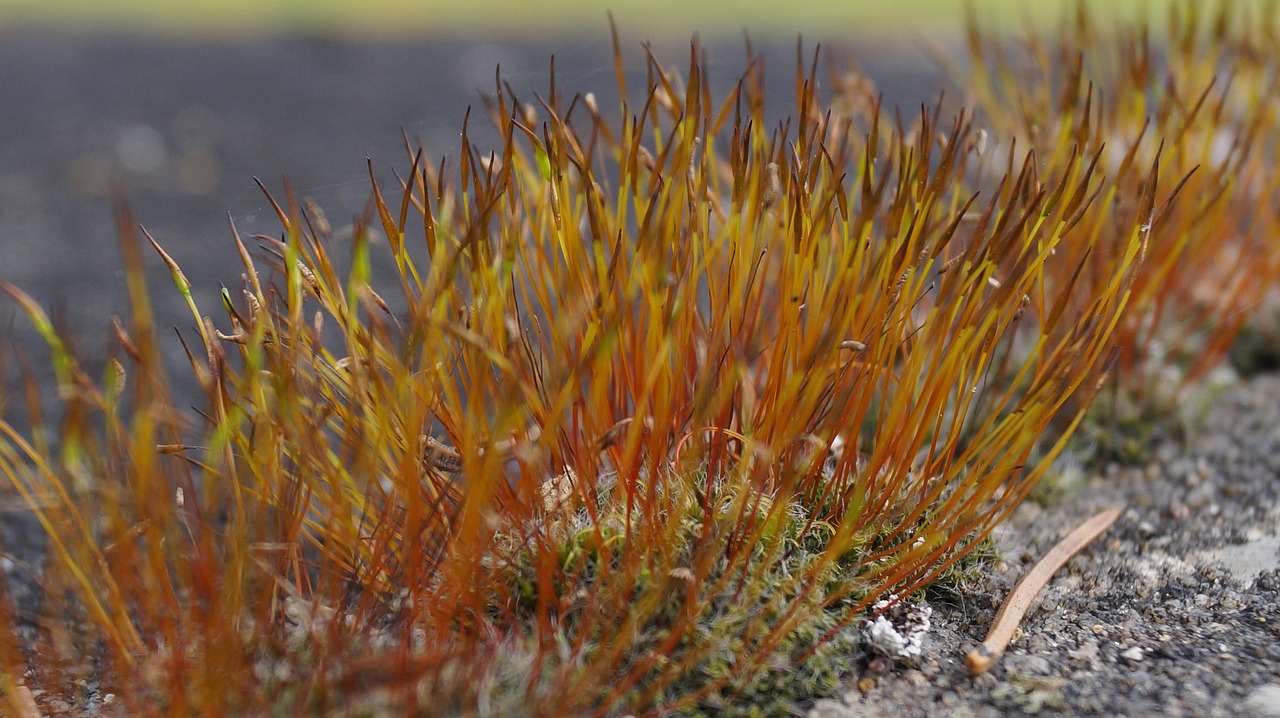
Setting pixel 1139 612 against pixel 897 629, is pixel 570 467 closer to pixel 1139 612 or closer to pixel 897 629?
pixel 897 629

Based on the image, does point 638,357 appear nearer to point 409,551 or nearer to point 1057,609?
point 409,551

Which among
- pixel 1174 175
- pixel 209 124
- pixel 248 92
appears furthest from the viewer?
pixel 248 92

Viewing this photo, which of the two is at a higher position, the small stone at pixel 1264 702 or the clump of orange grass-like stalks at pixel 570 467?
the clump of orange grass-like stalks at pixel 570 467

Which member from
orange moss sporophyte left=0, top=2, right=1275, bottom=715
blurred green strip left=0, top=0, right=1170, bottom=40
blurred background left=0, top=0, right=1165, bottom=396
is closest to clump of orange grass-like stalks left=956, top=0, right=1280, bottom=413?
blurred background left=0, top=0, right=1165, bottom=396

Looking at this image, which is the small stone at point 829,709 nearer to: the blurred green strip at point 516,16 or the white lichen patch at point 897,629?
the white lichen patch at point 897,629

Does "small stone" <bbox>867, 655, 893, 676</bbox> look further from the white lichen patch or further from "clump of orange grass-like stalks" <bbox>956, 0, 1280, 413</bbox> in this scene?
"clump of orange grass-like stalks" <bbox>956, 0, 1280, 413</bbox>

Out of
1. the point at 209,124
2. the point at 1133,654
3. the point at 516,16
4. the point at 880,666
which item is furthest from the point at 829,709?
the point at 516,16

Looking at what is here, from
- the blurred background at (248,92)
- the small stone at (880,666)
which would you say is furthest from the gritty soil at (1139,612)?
the blurred background at (248,92)
